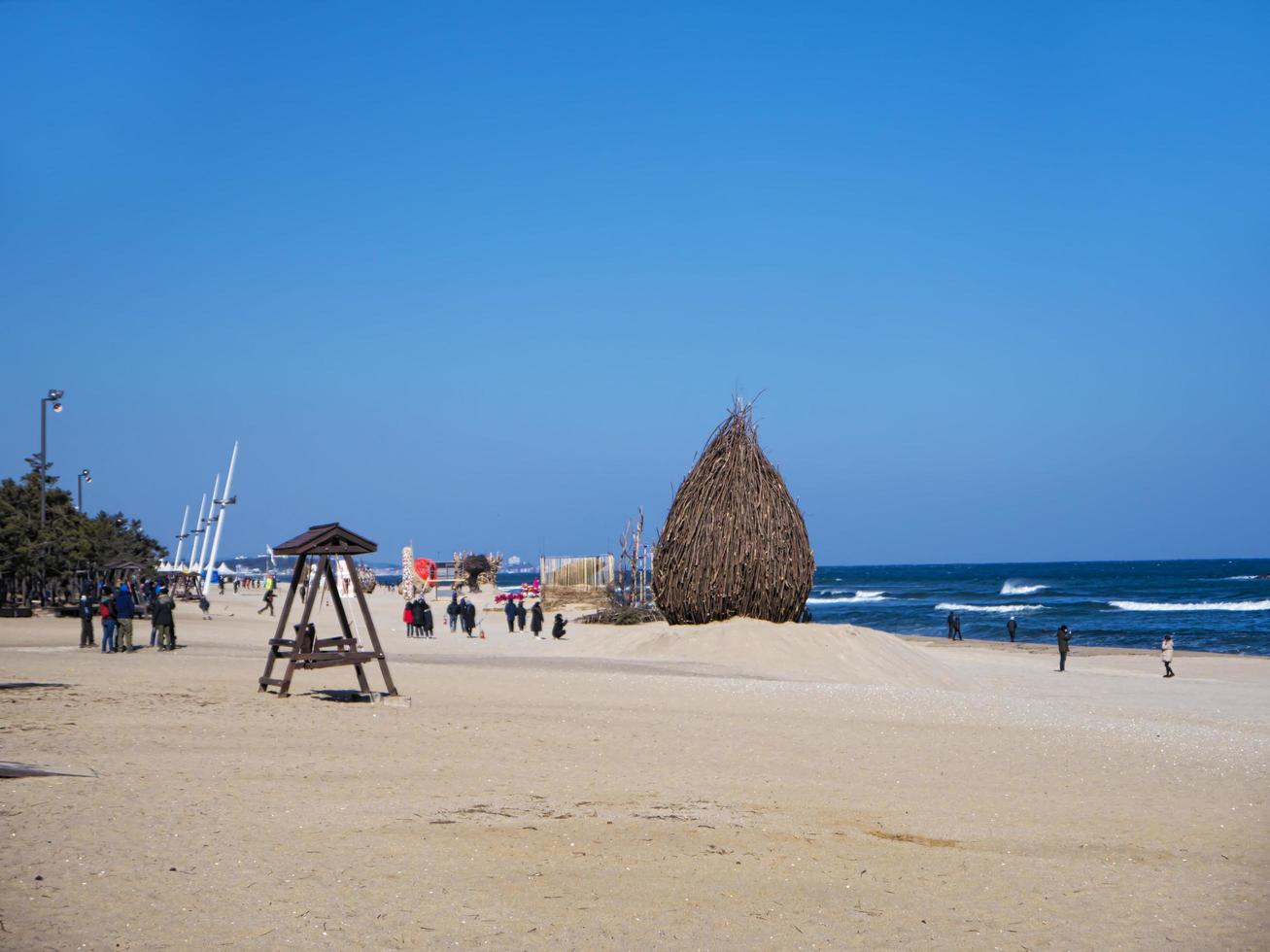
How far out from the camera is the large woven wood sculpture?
23359 mm

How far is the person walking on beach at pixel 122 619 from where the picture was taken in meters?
22.2

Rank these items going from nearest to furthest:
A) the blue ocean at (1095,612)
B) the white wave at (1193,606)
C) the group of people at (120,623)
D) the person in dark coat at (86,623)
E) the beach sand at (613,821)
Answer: the beach sand at (613,821)
the group of people at (120,623)
the person in dark coat at (86,623)
the blue ocean at (1095,612)
the white wave at (1193,606)

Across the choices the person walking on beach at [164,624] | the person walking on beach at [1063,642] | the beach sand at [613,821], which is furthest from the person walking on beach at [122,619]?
the person walking on beach at [1063,642]

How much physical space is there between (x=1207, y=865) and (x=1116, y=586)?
319ft

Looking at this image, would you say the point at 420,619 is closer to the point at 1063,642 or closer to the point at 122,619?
the point at 122,619

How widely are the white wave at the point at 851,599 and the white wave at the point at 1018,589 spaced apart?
9763 millimetres

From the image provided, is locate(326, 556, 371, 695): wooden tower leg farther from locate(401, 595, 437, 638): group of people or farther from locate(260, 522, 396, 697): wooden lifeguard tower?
locate(401, 595, 437, 638): group of people

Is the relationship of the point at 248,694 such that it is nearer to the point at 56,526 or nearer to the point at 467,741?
the point at 467,741

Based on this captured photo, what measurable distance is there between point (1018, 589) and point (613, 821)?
101 metres

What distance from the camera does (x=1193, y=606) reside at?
226ft

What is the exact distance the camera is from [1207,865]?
800cm

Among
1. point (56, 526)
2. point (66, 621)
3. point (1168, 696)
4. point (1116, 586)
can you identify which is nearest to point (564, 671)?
point (1168, 696)

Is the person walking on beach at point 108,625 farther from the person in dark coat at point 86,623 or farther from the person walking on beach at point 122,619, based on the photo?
the person in dark coat at point 86,623

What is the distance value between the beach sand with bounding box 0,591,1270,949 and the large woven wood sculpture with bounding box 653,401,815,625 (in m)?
6.37
